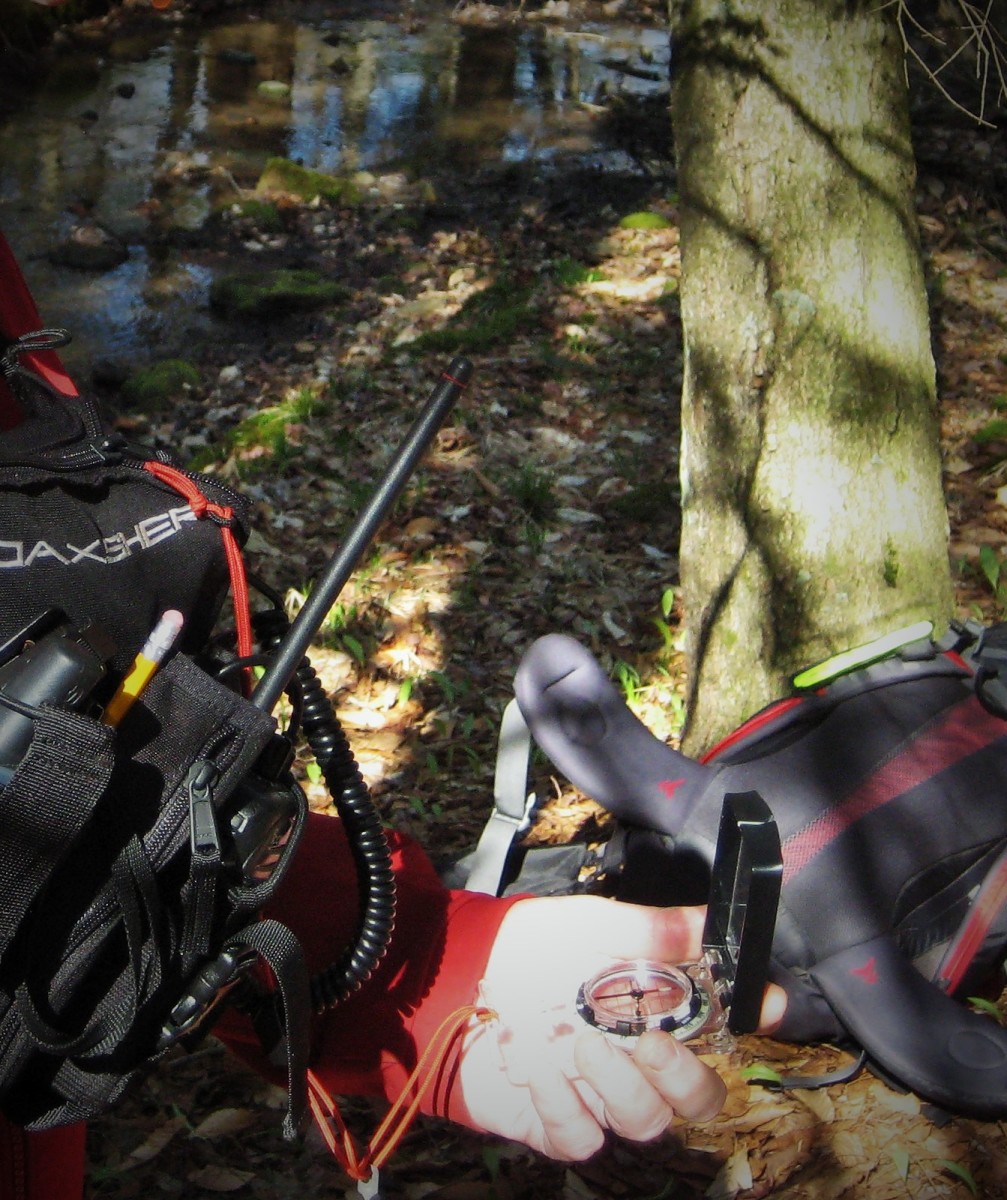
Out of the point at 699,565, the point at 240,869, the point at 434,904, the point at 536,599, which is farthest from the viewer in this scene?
the point at 536,599

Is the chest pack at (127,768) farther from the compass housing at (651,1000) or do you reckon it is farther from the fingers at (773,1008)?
the fingers at (773,1008)

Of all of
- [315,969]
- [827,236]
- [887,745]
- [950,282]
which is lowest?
[315,969]

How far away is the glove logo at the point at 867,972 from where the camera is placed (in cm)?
231

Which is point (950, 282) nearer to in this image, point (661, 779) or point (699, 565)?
point (699, 565)

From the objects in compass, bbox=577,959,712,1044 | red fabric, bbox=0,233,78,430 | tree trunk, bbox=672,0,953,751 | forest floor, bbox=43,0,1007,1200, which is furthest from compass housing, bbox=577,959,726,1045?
red fabric, bbox=0,233,78,430

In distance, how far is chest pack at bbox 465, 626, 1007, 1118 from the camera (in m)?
2.29

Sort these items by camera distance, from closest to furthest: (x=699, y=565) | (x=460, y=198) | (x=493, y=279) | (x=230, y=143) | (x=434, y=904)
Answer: (x=434, y=904) → (x=699, y=565) → (x=493, y=279) → (x=460, y=198) → (x=230, y=143)

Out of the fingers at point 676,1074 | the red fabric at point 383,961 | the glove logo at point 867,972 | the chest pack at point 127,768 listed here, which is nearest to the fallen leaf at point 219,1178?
the red fabric at point 383,961

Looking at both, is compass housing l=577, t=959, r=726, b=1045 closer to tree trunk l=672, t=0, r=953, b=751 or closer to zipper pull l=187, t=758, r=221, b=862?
zipper pull l=187, t=758, r=221, b=862

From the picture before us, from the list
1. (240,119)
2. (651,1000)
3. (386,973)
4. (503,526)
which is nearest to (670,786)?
(651,1000)

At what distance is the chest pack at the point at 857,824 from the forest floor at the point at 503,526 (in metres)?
0.30

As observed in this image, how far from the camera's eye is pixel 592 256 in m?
8.00

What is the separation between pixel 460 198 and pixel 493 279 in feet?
8.26

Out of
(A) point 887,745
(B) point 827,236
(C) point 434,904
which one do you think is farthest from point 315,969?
(B) point 827,236
